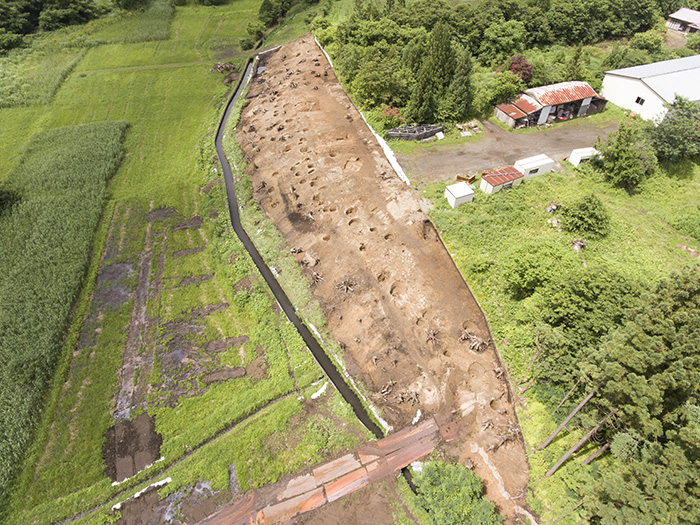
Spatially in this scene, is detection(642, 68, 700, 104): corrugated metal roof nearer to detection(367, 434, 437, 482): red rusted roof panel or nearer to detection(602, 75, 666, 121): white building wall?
detection(602, 75, 666, 121): white building wall

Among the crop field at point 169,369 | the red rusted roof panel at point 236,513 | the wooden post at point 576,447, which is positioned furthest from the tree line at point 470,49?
the red rusted roof panel at point 236,513

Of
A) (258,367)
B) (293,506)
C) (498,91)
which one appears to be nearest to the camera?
(293,506)

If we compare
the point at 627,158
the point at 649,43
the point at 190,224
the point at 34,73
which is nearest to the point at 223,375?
the point at 190,224

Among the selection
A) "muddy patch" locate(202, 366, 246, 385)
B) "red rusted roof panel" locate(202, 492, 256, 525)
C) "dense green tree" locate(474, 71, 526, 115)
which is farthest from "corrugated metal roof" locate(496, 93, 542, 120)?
"red rusted roof panel" locate(202, 492, 256, 525)

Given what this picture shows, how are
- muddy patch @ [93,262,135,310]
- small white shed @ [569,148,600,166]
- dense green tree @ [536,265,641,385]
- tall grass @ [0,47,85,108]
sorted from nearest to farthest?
dense green tree @ [536,265,641,385] → muddy patch @ [93,262,135,310] → small white shed @ [569,148,600,166] → tall grass @ [0,47,85,108]

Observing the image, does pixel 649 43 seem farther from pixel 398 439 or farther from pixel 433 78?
pixel 398 439

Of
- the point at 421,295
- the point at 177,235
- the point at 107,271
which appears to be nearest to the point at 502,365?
the point at 421,295

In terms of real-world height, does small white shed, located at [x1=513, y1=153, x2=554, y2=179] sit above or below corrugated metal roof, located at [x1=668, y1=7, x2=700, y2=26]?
below

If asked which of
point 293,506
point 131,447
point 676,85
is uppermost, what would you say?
point 676,85

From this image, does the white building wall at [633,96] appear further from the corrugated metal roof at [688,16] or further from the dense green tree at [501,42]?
the corrugated metal roof at [688,16]
